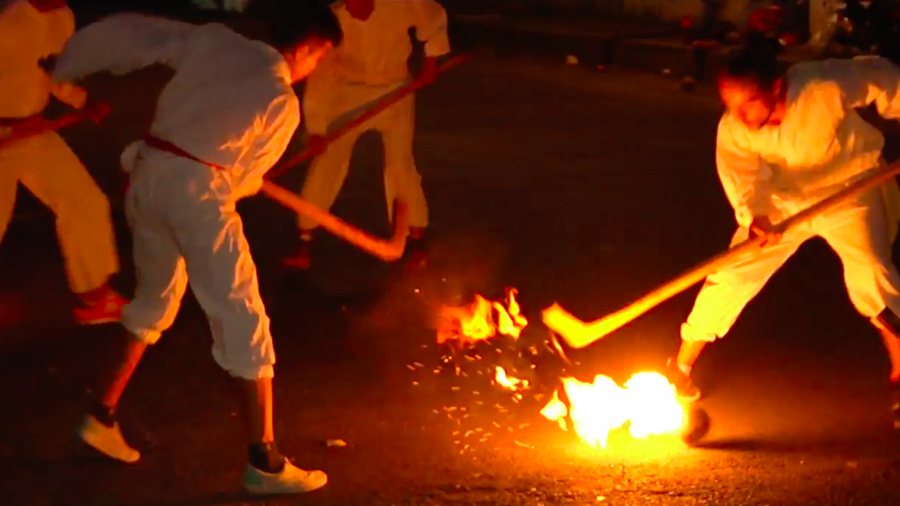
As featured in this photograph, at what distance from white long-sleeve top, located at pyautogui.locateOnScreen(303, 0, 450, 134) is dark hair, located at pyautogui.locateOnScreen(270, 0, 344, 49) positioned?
2583mm

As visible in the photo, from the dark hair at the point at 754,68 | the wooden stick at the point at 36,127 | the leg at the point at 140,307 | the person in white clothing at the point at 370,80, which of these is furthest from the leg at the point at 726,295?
the wooden stick at the point at 36,127

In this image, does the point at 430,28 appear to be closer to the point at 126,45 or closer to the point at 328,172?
the point at 328,172

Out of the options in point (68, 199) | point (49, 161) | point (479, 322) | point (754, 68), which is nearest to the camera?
point (754, 68)

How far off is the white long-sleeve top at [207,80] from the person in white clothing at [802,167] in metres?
1.73

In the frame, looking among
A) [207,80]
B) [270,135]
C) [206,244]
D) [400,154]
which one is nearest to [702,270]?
[270,135]

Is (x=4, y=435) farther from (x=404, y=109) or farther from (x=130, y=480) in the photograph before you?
(x=404, y=109)

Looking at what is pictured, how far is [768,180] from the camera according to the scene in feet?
17.2

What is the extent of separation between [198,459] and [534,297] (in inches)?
104

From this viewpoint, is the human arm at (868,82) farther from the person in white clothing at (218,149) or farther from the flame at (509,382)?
the person in white clothing at (218,149)

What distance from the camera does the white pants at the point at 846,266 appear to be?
202 inches

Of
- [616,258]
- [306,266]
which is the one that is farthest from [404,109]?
[616,258]

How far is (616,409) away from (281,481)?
141 centimetres

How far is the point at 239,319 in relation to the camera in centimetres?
447

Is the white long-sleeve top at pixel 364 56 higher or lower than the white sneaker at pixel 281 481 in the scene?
higher
